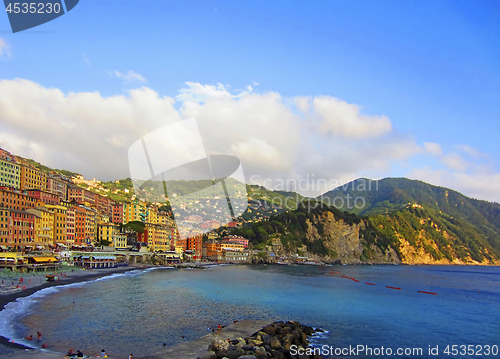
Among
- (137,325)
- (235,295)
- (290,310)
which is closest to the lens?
(137,325)

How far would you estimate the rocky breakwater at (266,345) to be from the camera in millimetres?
14672

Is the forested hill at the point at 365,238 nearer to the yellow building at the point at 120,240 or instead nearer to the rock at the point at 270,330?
the yellow building at the point at 120,240

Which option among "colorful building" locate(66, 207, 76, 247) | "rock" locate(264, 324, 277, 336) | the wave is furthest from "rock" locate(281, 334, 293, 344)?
"colorful building" locate(66, 207, 76, 247)

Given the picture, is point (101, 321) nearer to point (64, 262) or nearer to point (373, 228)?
point (64, 262)

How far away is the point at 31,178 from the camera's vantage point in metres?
66.0

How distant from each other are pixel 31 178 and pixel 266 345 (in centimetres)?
6573

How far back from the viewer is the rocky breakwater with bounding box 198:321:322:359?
48.1 feet

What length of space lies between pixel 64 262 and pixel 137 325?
3432cm

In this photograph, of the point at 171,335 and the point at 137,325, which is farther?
the point at 137,325

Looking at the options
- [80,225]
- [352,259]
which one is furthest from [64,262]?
[352,259]

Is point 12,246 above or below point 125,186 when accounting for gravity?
below

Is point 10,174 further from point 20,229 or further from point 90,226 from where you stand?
point 20,229

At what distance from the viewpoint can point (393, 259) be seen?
140m

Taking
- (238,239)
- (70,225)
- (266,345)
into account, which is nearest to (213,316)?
(266,345)
